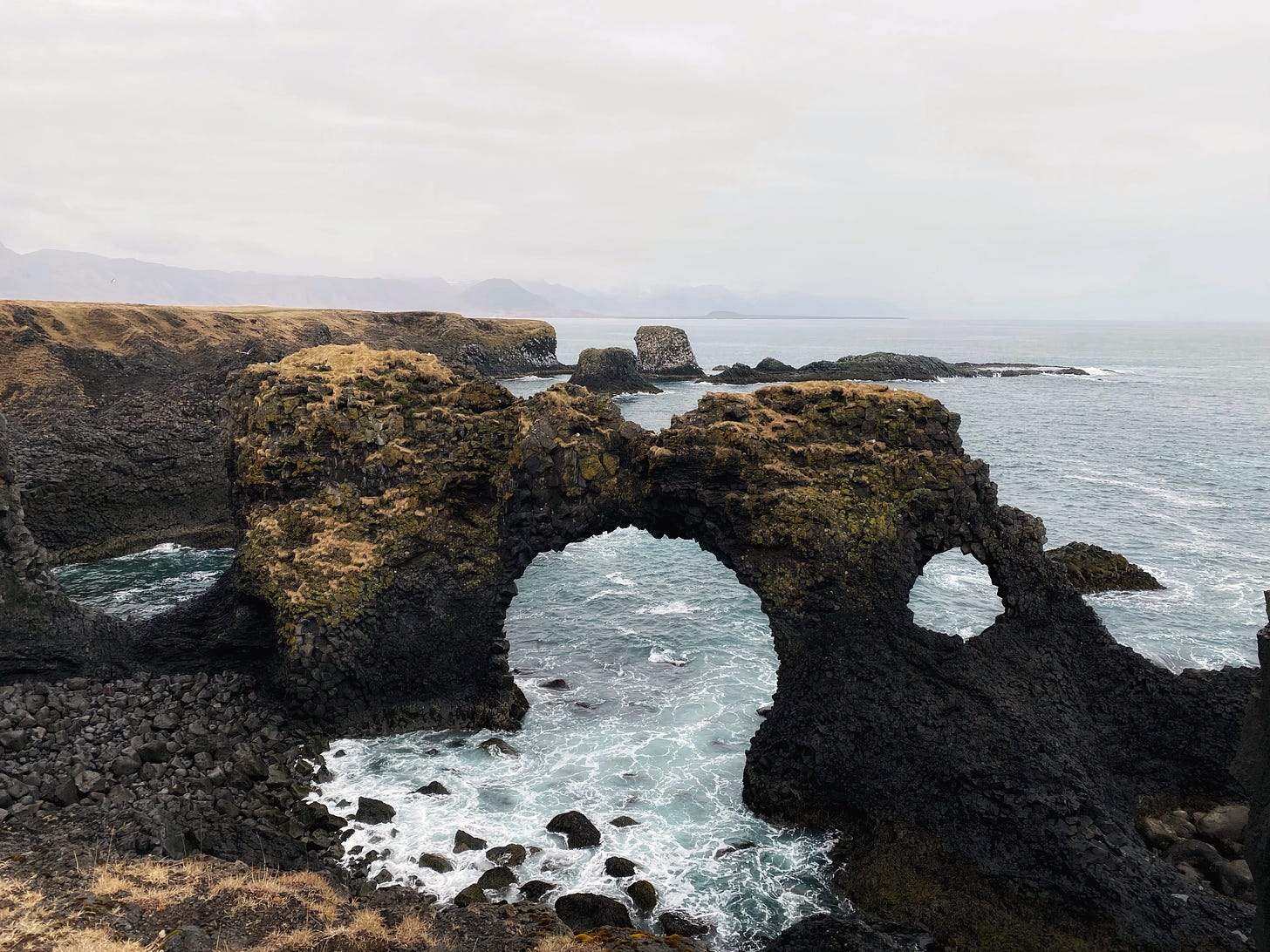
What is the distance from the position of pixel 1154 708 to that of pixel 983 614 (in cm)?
1422

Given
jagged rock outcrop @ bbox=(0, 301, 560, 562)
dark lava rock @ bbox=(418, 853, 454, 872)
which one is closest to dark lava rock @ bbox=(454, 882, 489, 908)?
dark lava rock @ bbox=(418, 853, 454, 872)

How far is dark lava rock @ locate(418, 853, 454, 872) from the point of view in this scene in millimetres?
21234

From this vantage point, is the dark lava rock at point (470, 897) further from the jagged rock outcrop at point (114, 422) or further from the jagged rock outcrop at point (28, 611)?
the jagged rock outcrop at point (114, 422)

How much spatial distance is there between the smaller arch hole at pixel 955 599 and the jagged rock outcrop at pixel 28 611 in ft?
114

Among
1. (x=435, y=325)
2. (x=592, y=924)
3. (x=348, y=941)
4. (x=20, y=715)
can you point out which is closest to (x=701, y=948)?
(x=592, y=924)

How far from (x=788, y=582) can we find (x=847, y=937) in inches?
478

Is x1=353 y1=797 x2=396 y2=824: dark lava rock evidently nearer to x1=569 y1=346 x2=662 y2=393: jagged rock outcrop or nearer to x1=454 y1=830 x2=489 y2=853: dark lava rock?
x1=454 y1=830 x2=489 y2=853: dark lava rock

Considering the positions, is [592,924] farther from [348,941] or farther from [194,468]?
[194,468]

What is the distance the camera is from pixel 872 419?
2891 centimetres

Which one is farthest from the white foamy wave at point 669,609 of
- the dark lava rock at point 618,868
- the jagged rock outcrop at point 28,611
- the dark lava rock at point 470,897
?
the jagged rock outcrop at point 28,611

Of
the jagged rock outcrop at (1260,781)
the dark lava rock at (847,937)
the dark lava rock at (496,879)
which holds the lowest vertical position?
the dark lava rock at (496,879)

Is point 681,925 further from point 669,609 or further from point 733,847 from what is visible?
point 669,609

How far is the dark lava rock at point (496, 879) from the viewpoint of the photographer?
20484 millimetres

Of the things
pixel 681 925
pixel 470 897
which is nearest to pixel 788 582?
pixel 681 925
